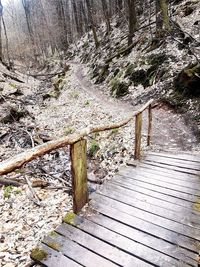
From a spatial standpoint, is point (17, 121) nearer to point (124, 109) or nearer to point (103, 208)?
point (124, 109)

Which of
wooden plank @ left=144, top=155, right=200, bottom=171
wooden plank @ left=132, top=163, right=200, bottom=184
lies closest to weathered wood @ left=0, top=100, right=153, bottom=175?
wooden plank @ left=132, top=163, right=200, bottom=184

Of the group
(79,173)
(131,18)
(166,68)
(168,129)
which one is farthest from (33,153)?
(131,18)

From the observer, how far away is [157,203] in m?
4.82

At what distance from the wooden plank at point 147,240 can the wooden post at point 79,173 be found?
0.32 m

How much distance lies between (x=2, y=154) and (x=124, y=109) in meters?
6.49

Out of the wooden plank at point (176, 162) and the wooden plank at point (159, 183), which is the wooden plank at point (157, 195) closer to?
the wooden plank at point (159, 183)

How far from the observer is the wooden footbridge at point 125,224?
3.54 meters

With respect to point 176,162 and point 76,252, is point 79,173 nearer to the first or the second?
point 76,252

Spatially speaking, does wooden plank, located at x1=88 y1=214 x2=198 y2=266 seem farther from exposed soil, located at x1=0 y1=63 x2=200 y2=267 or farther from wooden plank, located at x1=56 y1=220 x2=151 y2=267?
exposed soil, located at x1=0 y1=63 x2=200 y2=267

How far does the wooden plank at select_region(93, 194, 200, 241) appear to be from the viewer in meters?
4.00

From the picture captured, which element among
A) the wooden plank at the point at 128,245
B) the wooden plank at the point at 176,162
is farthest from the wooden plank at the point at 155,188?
the wooden plank at the point at 128,245

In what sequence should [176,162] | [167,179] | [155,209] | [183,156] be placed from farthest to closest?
[183,156], [176,162], [167,179], [155,209]

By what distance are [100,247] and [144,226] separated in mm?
793

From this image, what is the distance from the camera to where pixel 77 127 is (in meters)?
12.7
